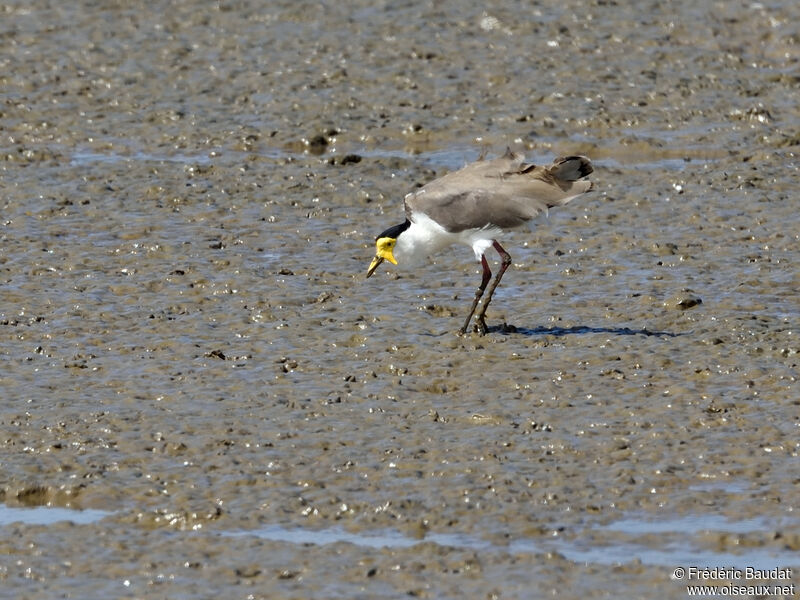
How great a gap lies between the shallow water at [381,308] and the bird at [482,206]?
0.50 m

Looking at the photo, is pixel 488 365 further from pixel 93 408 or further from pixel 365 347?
pixel 93 408

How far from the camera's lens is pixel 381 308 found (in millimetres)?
11156

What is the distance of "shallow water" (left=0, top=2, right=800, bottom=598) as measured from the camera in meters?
7.64

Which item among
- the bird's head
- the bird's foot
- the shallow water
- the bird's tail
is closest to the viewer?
the shallow water

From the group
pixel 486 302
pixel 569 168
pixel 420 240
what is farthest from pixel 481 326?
pixel 569 168

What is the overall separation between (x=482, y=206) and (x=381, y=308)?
1.14 meters

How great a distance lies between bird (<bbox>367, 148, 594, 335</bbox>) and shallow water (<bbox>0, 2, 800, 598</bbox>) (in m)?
0.50


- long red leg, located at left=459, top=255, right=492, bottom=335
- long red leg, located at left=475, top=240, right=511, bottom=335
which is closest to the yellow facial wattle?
long red leg, located at left=459, top=255, right=492, bottom=335

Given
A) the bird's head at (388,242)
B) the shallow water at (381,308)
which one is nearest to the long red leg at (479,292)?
the shallow water at (381,308)

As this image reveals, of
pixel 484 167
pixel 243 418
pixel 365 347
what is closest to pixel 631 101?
pixel 484 167

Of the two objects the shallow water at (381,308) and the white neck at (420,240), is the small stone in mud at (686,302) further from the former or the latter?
the white neck at (420,240)

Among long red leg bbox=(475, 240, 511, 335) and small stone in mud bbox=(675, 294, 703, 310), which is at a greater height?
long red leg bbox=(475, 240, 511, 335)

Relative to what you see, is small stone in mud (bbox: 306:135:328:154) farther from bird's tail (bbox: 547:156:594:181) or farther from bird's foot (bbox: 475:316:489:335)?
bird's foot (bbox: 475:316:489:335)

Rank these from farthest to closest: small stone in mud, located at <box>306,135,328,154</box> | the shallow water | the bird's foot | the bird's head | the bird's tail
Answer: small stone in mud, located at <box>306,135,328,154</box> → the bird's head → the bird's tail → the bird's foot → the shallow water
